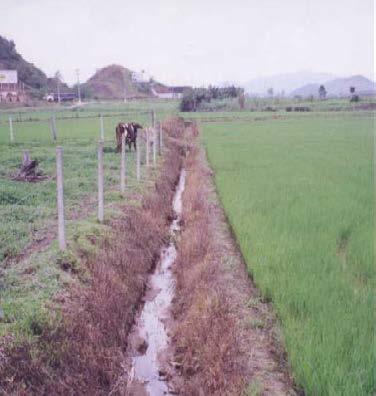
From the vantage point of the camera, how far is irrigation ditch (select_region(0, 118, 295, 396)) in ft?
11.4

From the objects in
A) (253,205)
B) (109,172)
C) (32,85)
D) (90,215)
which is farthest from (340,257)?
(32,85)

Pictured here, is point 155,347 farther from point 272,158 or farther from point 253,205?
point 272,158

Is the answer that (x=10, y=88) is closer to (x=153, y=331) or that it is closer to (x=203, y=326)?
(x=153, y=331)

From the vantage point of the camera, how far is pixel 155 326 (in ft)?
16.6

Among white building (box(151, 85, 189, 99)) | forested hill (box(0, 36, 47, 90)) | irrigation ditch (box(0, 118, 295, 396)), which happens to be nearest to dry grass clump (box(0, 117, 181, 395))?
irrigation ditch (box(0, 118, 295, 396))

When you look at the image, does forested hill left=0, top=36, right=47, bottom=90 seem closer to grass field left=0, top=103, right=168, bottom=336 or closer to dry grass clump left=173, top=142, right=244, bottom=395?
grass field left=0, top=103, right=168, bottom=336

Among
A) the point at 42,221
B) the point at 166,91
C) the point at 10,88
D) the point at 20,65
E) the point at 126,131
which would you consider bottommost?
the point at 42,221

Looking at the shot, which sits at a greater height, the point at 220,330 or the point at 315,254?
the point at 315,254

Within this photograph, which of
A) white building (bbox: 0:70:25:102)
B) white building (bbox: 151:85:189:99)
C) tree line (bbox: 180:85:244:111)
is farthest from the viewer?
white building (bbox: 151:85:189:99)

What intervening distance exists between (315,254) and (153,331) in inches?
83.3

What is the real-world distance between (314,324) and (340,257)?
1876mm

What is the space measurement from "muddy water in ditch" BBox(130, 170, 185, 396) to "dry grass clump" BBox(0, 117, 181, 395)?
0.15 meters

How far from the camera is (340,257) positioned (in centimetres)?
553

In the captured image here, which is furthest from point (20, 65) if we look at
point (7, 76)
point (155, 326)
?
point (155, 326)
